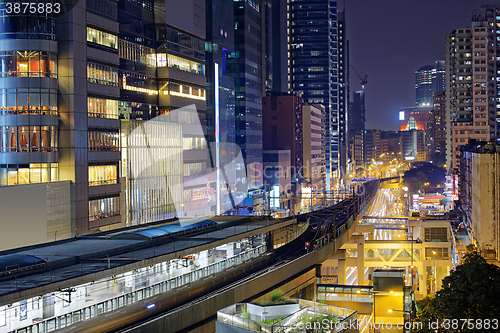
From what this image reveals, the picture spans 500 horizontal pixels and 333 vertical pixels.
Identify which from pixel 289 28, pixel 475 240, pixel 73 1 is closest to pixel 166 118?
pixel 73 1

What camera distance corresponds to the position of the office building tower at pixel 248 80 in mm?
100500

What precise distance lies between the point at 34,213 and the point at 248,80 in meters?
68.3

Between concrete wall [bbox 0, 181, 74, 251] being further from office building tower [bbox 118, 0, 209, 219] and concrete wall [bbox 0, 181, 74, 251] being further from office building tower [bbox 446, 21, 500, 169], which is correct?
office building tower [bbox 446, 21, 500, 169]

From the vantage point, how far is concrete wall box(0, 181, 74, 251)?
37.2 m

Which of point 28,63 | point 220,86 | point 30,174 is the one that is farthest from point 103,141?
point 220,86

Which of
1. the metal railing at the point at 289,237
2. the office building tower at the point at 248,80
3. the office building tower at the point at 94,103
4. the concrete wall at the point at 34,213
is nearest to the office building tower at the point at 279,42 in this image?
the office building tower at the point at 248,80

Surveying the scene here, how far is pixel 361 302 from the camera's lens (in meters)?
37.3

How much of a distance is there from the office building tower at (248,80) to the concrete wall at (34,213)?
2348 inches

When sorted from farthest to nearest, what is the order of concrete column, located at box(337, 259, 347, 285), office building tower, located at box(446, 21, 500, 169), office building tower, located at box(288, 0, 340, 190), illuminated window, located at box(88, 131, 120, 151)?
office building tower, located at box(288, 0, 340, 190), office building tower, located at box(446, 21, 500, 169), concrete column, located at box(337, 259, 347, 285), illuminated window, located at box(88, 131, 120, 151)

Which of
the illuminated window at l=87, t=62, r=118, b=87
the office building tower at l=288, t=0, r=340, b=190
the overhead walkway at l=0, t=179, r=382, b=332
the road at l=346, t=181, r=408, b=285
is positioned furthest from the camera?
the office building tower at l=288, t=0, r=340, b=190

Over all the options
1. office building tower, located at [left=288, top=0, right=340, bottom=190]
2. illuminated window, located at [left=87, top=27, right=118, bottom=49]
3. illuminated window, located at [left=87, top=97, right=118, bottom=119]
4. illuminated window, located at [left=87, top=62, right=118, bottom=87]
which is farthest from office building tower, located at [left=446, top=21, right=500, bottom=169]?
illuminated window, located at [left=87, top=27, right=118, bottom=49]

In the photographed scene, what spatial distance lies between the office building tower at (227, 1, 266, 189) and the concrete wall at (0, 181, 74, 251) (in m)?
59.6

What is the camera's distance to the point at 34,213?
39.4 meters

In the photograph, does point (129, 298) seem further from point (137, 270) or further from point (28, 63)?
point (28, 63)
